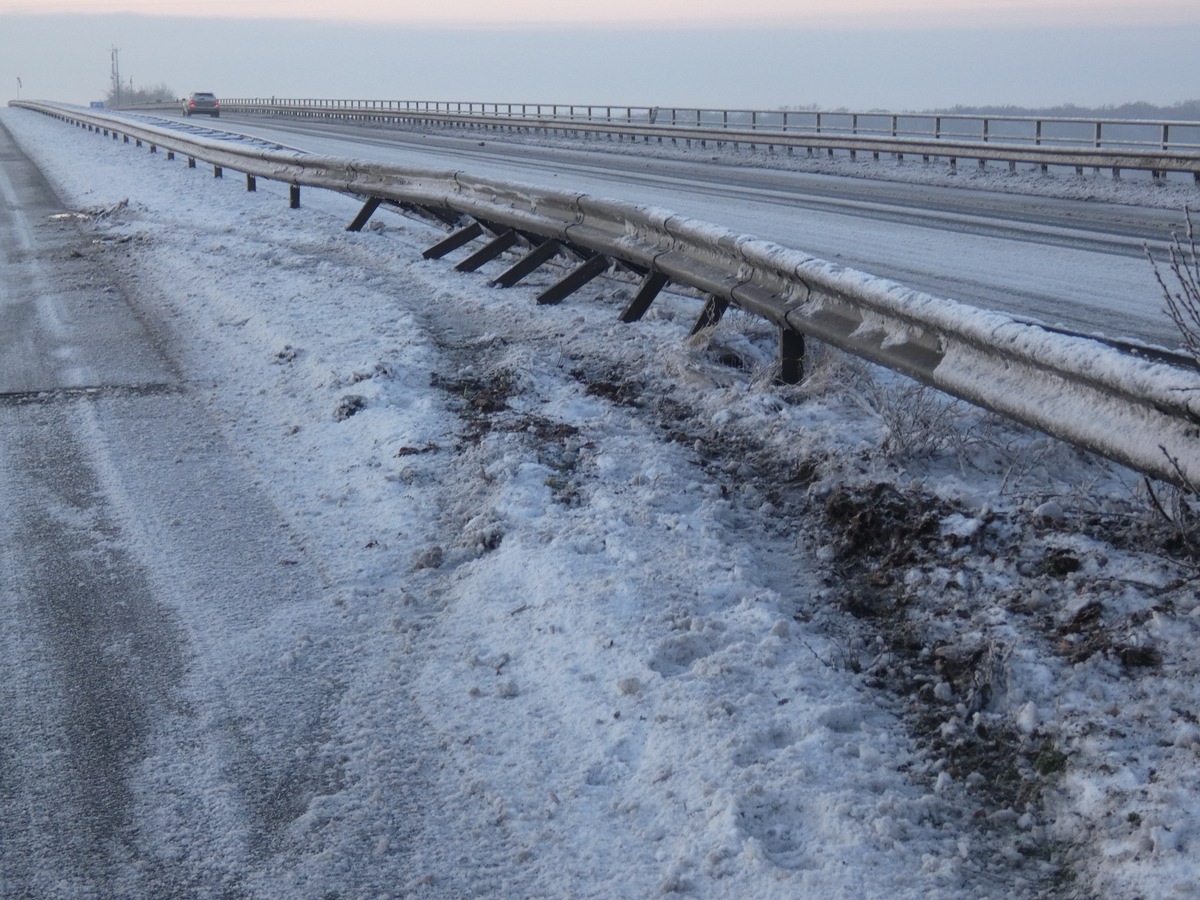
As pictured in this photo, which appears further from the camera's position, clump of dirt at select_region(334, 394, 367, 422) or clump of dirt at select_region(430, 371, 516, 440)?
clump of dirt at select_region(334, 394, 367, 422)

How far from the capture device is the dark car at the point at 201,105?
77.6m

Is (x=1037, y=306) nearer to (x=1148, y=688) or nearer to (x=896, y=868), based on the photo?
(x=1148, y=688)

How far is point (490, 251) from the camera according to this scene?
34.8 ft

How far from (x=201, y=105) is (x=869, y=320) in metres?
80.8

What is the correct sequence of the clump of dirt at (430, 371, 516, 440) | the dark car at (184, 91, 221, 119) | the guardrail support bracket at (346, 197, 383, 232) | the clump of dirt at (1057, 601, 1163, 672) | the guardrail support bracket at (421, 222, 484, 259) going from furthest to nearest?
the dark car at (184, 91, 221, 119), the guardrail support bracket at (346, 197, 383, 232), the guardrail support bracket at (421, 222, 484, 259), the clump of dirt at (430, 371, 516, 440), the clump of dirt at (1057, 601, 1163, 672)

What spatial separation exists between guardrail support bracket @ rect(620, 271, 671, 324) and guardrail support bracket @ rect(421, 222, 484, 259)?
342cm

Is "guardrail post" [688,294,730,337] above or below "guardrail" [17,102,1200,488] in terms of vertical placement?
below

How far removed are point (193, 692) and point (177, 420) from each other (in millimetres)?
3235

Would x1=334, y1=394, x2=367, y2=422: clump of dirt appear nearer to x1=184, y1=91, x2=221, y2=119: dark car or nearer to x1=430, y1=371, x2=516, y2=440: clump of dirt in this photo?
x1=430, y1=371, x2=516, y2=440: clump of dirt

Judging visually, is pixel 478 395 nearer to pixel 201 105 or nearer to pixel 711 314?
pixel 711 314

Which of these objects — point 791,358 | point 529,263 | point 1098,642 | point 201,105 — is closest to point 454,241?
point 529,263

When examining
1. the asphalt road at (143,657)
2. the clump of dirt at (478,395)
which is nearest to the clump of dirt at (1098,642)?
the asphalt road at (143,657)

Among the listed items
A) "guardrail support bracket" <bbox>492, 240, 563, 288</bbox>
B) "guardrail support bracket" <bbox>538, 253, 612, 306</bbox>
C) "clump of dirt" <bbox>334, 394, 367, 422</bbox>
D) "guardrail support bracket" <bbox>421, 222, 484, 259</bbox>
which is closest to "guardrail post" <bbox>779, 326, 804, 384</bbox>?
"clump of dirt" <bbox>334, 394, 367, 422</bbox>

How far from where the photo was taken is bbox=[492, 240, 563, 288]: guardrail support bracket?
383 inches
